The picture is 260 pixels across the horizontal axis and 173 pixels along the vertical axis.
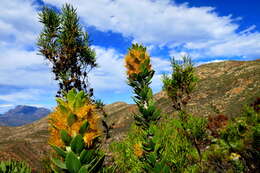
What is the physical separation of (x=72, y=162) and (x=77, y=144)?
163 millimetres

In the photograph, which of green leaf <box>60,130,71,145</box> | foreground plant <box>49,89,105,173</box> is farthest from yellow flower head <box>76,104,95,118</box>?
green leaf <box>60,130,71,145</box>

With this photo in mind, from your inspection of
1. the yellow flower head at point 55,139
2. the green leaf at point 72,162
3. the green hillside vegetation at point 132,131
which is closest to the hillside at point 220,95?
the green hillside vegetation at point 132,131

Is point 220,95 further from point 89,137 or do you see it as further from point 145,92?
point 89,137

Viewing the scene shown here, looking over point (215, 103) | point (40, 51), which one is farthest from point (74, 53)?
point (215, 103)

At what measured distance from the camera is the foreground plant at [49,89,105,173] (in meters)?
2.09

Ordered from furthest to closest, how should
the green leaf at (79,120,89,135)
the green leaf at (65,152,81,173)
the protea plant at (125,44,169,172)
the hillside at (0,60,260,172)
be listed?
the hillside at (0,60,260,172) < the protea plant at (125,44,169,172) < the green leaf at (79,120,89,135) < the green leaf at (65,152,81,173)

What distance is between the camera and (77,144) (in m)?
2.11

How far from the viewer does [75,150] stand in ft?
7.05

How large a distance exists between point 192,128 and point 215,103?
75.5 ft

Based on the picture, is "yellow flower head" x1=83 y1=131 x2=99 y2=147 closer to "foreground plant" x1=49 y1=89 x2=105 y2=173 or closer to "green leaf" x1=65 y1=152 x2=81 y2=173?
"foreground plant" x1=49 y1=89 x2=105 y2=173

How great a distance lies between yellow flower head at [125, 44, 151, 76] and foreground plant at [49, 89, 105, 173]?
358 cm

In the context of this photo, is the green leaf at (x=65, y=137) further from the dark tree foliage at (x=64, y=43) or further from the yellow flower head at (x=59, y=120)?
the dark tree foliage at (x=64, y=43)

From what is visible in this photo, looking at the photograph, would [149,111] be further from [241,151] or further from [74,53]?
[74,53]

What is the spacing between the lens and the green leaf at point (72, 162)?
2037 mm
